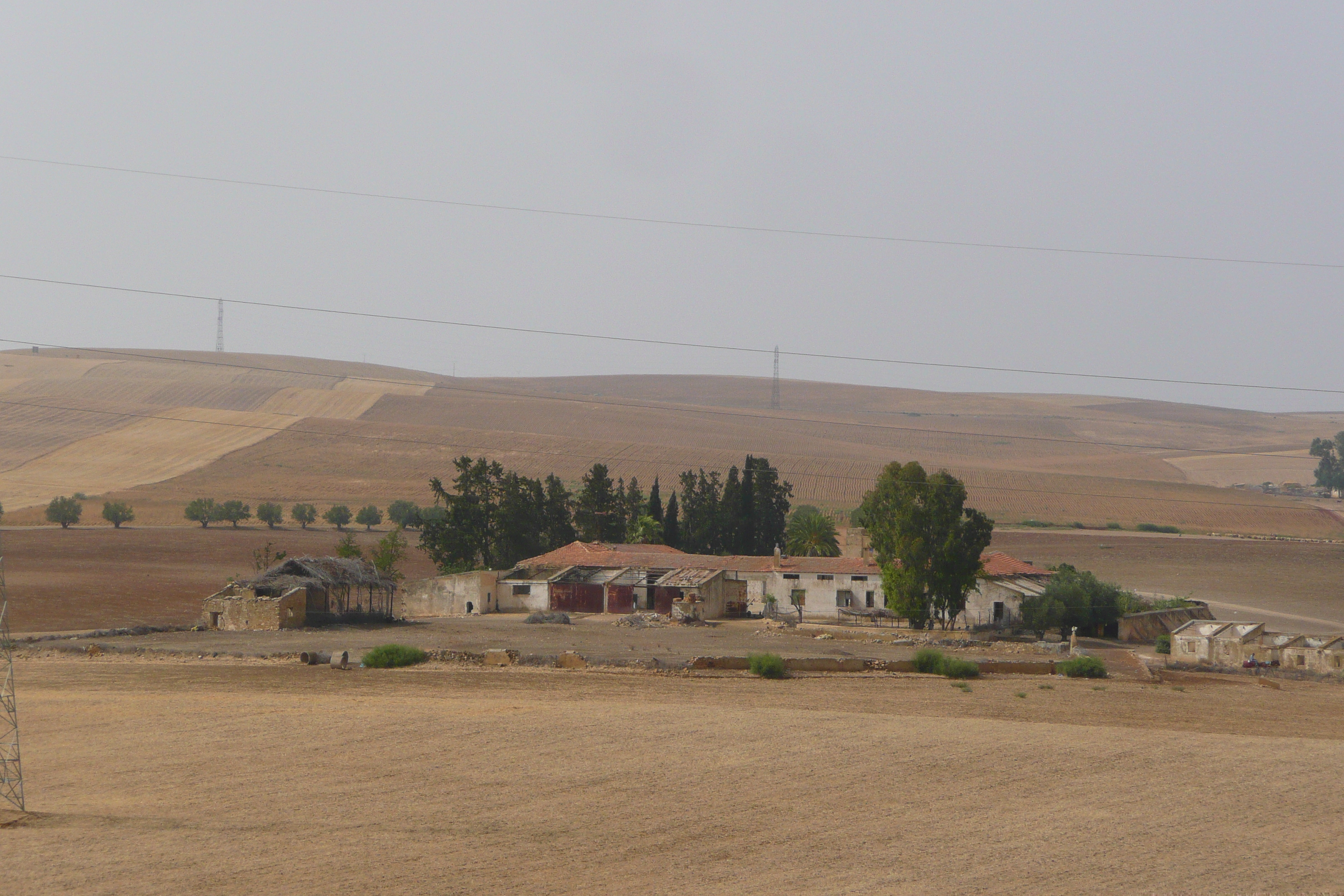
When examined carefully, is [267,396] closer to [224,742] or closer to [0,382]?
[0,382]

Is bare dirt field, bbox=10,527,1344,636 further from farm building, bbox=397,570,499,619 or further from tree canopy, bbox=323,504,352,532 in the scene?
farm building, bbox=397,570,499,619

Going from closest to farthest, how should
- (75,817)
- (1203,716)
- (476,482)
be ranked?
(75,817) < (1203,716) < (476,482)

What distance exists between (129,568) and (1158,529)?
9134cm

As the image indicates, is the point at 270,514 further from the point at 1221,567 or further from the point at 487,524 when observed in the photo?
the point at 1221,567

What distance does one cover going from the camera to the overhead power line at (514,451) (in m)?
132

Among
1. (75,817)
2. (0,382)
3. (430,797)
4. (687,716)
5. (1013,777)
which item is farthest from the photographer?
(0,382)

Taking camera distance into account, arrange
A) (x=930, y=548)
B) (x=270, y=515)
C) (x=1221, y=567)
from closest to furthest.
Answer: (x=930, y=548)
(x=1221, y=567)
(x=270, y=515)

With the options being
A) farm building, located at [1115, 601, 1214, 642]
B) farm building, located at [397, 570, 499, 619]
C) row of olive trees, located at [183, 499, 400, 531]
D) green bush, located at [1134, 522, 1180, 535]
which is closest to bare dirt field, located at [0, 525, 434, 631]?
row of olive trees, located at [183, 499, 400, 531]

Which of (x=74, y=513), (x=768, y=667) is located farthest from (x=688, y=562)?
(x=74, y=513)

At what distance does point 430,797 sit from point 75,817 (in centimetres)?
510

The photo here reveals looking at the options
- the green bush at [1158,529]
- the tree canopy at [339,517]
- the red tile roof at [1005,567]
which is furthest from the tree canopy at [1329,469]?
the tree canopy at [339,517]

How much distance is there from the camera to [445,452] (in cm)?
14188

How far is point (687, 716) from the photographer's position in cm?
2627

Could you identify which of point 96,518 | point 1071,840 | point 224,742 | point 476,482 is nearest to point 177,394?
point 96,518
